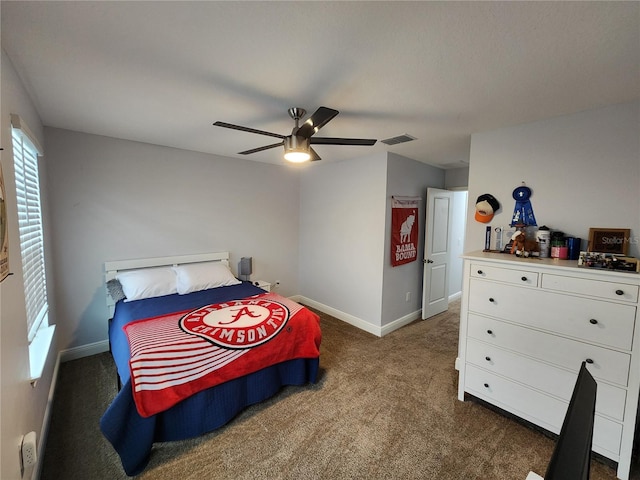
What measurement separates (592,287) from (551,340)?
0.44 meters

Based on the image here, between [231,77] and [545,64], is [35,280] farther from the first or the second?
A: [545,64]

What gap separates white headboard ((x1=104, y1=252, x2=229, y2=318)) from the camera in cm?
293

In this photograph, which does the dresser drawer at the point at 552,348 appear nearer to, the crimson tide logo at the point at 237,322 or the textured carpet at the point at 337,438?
the textured carpet at the point at 337,438

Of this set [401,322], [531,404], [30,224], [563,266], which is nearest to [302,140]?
[563,266]

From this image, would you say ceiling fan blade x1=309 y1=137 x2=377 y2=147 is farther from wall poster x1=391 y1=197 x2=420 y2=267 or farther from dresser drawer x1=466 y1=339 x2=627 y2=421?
dresser drawer x1=466 y1=339 x2=627 y2=421

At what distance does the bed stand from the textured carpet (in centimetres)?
16

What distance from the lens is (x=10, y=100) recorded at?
1487mm

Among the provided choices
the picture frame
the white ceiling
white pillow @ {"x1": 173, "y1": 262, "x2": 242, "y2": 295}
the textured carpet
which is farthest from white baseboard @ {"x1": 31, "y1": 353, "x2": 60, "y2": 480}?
the picture frame

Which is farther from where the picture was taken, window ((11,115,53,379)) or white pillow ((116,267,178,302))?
white pillow ((116,267,178,302))

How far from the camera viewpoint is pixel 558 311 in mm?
1791

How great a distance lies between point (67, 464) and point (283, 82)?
8.94 feet

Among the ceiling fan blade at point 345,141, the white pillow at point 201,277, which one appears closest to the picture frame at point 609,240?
Result: the ceiling fan blade at point 345,141

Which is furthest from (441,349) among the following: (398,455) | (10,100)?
(10,100)

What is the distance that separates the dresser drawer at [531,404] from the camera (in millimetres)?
1655
